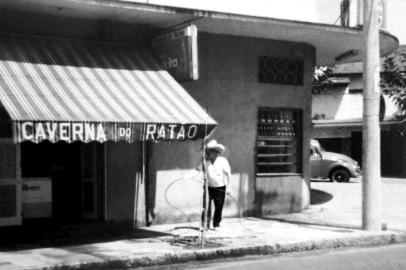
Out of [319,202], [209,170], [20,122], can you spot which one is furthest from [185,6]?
[319,202]

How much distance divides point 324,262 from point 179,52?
15.0 ft

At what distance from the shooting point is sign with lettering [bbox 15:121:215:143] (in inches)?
356

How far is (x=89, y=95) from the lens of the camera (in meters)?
10.4

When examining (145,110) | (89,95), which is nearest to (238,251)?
(145,110)

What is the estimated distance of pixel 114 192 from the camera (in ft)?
41.2

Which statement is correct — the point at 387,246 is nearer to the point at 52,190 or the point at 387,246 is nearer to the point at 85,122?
the point at 85,122

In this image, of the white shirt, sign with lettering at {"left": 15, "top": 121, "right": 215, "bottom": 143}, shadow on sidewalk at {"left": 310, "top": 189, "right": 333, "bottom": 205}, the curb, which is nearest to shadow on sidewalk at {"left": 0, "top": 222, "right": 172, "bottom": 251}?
the white shirt

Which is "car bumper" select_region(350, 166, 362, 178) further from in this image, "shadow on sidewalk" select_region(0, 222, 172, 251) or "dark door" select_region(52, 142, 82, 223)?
"shadow on sidewalk" select_region(0, 222, 172, 251)

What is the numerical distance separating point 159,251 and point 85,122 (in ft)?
7.25

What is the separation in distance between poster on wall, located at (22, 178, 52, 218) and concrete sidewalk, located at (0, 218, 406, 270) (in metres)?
2.12

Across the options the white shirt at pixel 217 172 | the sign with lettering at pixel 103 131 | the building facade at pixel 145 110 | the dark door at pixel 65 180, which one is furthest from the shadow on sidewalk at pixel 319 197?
the sign with lettering at pixel 103 131

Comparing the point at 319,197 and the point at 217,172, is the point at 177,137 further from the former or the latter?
the point at 319,197

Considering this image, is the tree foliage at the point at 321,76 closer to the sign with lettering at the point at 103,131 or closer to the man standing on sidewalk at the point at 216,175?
the man standing on sidewalk at the point at 216,175

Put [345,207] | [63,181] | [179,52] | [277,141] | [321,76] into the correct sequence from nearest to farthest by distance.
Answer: [179,52]
[63,181]
[277,141]
[345,207]
[321,76]
